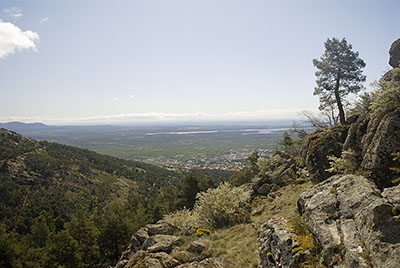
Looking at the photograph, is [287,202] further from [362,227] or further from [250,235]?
[362,227]

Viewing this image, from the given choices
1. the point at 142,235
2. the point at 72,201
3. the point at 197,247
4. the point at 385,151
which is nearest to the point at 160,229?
the point at 142,235

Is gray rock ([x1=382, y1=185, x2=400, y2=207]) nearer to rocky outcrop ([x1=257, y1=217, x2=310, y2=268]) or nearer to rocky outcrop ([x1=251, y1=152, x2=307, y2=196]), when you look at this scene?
→ rocky outcrop ([x1=257, y1=217, x2=310, y2=268])

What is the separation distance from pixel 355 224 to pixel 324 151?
31.6ft

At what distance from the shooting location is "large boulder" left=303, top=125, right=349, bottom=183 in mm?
13414

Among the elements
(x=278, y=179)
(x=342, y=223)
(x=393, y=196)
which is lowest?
(x=278, y=179)

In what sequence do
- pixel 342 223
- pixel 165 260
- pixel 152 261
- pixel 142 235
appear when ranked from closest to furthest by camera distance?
pixel 342 223
pixel 152 261
pixel 165 260
pixel 142 235

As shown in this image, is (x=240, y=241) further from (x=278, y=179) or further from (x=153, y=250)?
(x=278, y=179)

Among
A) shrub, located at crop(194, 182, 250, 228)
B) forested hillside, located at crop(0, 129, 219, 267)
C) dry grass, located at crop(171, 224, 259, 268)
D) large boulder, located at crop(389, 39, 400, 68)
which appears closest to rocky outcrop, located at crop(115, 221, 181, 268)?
dry grass, located at crop(171, 224, 259, 268)

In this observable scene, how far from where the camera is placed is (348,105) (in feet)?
67.4

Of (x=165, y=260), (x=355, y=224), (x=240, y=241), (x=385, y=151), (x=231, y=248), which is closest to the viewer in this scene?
(x=355, y=224)

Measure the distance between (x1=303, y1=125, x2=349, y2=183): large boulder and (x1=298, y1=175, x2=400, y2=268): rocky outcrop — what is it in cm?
698

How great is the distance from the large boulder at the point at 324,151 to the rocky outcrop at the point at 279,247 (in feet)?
23.6

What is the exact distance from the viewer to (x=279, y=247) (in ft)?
21.9

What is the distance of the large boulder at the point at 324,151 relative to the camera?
13.4 meters
